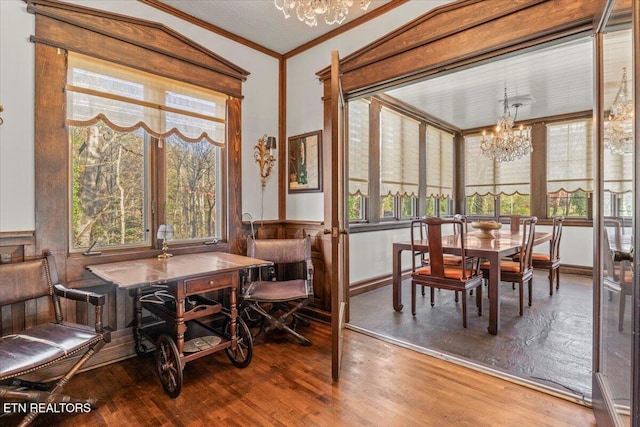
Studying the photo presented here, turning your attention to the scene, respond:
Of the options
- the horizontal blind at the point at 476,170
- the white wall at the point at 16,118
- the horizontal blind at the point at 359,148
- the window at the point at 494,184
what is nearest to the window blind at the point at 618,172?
the horizontal blind at the point at 359,148

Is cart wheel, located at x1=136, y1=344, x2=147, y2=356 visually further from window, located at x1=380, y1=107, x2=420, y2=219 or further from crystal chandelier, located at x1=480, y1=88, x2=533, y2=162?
crystal chandelier, located at x1=480, y1=88, x2=533, y2=162

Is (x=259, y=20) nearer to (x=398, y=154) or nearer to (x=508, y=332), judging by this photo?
(x=398, y=154)

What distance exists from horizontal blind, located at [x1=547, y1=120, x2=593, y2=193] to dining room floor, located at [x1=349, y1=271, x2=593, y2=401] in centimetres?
227

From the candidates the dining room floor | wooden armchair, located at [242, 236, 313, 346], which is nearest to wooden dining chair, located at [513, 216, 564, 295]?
the dining room floor

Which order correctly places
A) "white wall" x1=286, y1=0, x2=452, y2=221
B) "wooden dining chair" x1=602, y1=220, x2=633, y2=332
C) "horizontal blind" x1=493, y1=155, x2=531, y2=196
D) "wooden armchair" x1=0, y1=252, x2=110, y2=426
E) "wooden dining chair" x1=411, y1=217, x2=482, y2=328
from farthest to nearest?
"horizontal blind" x1=493, y1=155, x2=531, y2=196 < "wooden dining chair" x1=411, y1=217, x2=482, y2=328 < "white wall" x1=286, y1=0, x2=452, y2=221 < "wooden armchair" x1=0, y1=252, x2=110, y2=426 < "wooden dining chair" x1=602, y1=220, x2=633, y2=332

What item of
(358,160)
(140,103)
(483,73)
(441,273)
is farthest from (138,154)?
(483,73)

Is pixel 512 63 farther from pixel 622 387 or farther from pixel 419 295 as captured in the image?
pixel 622 387

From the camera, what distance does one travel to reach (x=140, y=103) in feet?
8.76

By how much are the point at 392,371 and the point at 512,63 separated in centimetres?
368

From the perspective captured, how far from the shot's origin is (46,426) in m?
1.77

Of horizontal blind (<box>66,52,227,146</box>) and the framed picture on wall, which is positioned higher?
horizontal blind (<box>66,52,227,146</box>)

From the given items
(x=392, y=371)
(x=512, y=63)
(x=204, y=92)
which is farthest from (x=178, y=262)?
(x=512, y=63)

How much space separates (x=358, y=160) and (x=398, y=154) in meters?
1.15

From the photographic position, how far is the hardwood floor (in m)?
1.82
